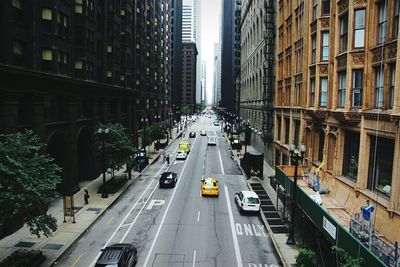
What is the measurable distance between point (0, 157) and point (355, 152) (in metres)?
19.0

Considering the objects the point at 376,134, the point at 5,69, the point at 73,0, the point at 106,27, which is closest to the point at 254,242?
the point at 376,134

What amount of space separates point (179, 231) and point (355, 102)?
13.8 metres

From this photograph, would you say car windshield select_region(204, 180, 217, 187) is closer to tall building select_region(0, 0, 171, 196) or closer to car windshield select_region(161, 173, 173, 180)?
car windshield select_region(161, 173, 173, 180)

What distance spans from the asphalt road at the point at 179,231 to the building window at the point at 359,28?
12853mm

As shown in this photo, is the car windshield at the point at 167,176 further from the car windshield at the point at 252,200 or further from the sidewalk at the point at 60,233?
the car windshield at the point at 252,200

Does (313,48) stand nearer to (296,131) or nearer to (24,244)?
(296,131)

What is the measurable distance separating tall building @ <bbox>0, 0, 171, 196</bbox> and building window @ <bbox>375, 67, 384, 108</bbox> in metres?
21.3

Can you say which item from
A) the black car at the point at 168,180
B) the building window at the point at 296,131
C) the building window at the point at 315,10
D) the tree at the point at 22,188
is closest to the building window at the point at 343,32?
the building window at the point at 315,10

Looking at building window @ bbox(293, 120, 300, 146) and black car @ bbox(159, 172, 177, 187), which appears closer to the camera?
building window @ bbox(293, 120, 300, 146)

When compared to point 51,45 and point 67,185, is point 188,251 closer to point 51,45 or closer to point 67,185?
point 67,185

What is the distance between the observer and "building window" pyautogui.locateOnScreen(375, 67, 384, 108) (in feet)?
58.6

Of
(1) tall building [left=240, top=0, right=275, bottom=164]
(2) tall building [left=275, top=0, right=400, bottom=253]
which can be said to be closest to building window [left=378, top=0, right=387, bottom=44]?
(2) tall building [left=275, top=0, right=400, bottom=253]

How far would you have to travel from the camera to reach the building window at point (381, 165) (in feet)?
56.2

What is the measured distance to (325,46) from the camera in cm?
2661
